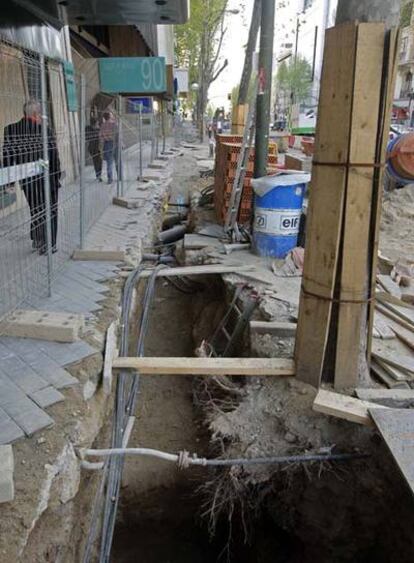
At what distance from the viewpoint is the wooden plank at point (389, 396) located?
346 centimetres

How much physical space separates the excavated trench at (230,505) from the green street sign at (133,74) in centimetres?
837

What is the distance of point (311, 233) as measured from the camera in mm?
3408

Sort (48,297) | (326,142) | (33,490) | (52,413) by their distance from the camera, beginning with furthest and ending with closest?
1. (48,297)
2. (326,142)
3. (52,413)
4. (33,490)

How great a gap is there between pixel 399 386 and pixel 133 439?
9.31 ft

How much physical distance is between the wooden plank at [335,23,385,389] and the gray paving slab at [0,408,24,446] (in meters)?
2.28

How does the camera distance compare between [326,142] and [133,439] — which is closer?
[326,142]

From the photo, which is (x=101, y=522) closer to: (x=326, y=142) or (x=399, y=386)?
(x=399, y=386)

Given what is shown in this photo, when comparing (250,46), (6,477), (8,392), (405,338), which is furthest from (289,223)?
(250,46)

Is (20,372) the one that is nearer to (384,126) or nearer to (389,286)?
(384,126)

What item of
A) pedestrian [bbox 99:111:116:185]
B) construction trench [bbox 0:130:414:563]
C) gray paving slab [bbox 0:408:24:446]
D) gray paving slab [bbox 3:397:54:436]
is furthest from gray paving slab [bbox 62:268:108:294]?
pedestrian [bbox 99:111:116:185]

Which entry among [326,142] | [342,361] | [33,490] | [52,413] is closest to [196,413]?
[342,361]

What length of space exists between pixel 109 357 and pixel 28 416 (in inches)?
37.2

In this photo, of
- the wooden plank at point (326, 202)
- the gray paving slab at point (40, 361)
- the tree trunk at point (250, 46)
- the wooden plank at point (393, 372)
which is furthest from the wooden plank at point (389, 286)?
the tree trunk at point (250, 46)

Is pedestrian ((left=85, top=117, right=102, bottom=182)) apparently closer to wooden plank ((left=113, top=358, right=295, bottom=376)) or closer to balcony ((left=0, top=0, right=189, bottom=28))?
balcony ((left=0, top=0, right=189, bottom=28))
